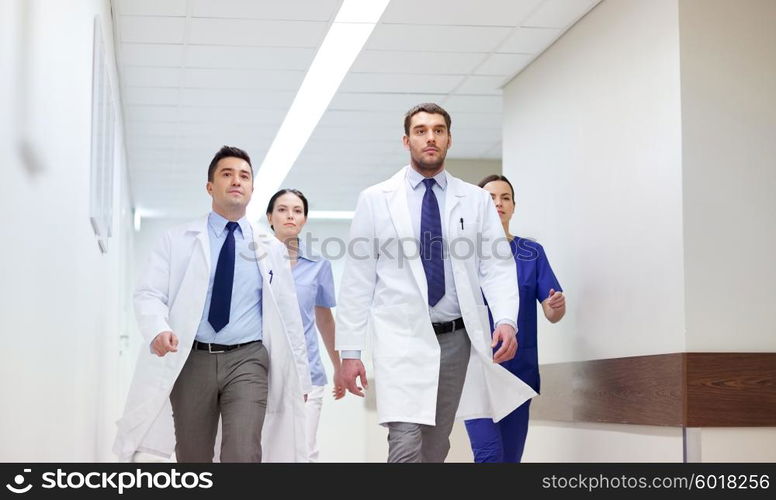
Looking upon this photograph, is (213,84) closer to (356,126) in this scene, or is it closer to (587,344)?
(356,126)

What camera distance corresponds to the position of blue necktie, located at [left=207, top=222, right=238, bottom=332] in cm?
415

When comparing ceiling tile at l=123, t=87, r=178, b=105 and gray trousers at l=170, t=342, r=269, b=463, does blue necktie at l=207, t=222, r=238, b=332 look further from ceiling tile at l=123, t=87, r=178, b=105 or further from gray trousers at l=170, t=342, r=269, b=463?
ceiling tile at l=123, t=87, r=178, b=105

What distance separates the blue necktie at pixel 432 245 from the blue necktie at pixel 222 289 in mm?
757

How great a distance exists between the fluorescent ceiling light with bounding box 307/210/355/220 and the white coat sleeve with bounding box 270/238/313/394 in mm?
9004

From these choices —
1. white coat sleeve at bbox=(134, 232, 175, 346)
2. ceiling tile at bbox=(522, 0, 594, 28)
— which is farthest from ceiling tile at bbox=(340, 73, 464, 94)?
white coat sleeve at bbox=(134, 232, 175, 346)

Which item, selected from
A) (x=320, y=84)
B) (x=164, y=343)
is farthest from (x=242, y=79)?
(x=164, y=343)

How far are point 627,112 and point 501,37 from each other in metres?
1.41

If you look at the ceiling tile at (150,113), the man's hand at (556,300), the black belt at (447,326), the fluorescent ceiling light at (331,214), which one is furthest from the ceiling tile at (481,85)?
the fluorescent ceiling light at (331,214)

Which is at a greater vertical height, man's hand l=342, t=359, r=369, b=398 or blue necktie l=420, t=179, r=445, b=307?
blue necktie l=420, t=179, r=445, b=307

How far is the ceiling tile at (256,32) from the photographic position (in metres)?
6.51

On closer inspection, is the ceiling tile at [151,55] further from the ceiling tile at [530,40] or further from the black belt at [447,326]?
the black belt at [447,326]

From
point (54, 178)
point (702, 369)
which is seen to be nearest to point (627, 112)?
point (702, 369)

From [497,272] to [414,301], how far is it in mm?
390

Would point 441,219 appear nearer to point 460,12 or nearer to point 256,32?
point 460,12
